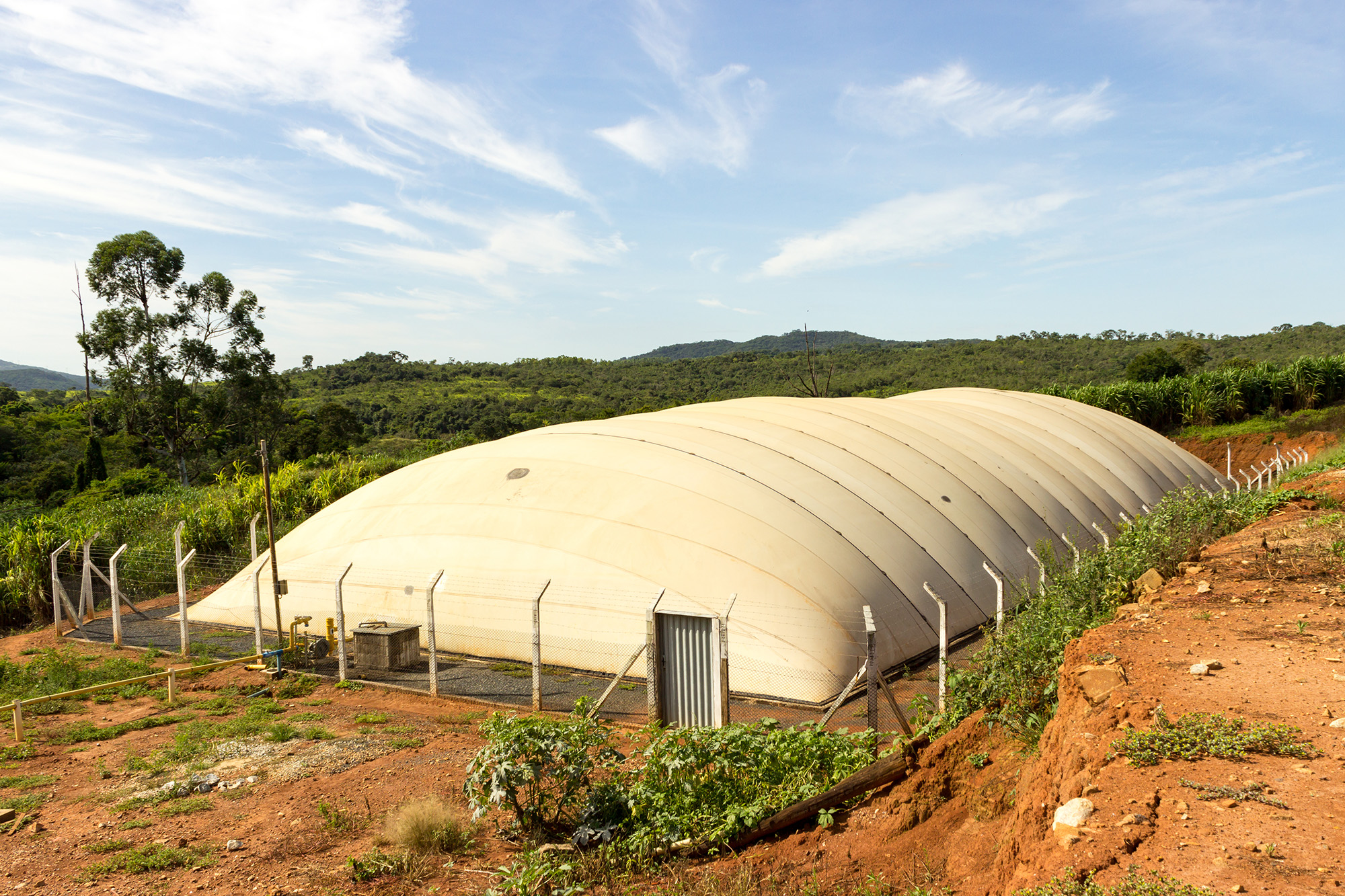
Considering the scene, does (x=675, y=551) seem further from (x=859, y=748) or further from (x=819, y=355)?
(x=819, y=355)

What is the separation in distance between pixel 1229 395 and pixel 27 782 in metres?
58.6

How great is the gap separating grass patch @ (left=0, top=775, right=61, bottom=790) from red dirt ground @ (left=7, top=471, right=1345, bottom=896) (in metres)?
0.15

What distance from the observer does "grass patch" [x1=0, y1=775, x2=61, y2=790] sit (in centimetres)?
1076

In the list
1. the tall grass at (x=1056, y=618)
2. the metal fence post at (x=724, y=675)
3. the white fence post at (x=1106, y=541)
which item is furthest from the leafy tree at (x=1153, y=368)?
the metal fence post at (x=724, y=675)

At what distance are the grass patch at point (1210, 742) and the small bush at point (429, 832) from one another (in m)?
6.19

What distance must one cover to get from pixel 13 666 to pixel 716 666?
49.6 feet

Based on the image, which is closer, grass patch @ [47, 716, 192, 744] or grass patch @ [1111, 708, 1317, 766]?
grass patch @ [1111, 708, 1317, 766]

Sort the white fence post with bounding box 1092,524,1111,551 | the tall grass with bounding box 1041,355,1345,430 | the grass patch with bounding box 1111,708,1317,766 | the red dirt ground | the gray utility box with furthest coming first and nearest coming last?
the tall grass with bounding box 1041,355,1345,430
the gray utility box
the white fence post with bounding box 1092,524,1111,551
the grass patch with bounding box 1111,708,1317,766
the red dirt ground

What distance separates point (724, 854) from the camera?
7.47 m

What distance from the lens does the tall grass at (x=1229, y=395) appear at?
5053cm

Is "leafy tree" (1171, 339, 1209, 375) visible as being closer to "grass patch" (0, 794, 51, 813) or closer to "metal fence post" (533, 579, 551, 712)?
"metal fence post" (533, 579, 551, 712)

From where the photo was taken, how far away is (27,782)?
10.9 m

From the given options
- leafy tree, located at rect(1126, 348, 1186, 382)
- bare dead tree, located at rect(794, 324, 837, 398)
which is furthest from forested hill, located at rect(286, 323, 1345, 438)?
leafy tree, located at rect(1126, 348, 1186, 382)

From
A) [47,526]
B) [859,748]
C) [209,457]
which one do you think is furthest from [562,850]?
[209,457]
